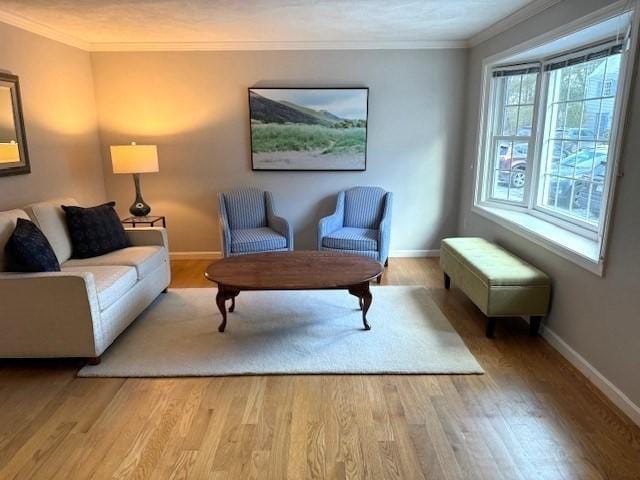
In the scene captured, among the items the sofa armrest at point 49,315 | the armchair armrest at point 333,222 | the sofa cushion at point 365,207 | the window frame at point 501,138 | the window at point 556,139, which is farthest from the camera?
the sofa cushion at point 365,207

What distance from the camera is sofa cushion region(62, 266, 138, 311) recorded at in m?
2.88

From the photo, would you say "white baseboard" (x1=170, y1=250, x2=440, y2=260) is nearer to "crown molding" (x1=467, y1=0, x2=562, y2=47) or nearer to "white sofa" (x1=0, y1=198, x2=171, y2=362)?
"white sofa" (x1=0, y1=198, x2=171, y2=362)

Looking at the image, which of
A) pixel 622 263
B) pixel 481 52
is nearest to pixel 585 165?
pixel 622 263

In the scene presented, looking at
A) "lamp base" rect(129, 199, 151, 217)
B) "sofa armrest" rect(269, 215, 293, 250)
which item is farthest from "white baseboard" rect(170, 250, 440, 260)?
"sofa armrest" rect(269, 215, 293, 250)

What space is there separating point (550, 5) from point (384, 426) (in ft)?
9.78

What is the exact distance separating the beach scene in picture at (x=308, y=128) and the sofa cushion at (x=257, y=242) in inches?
35.6

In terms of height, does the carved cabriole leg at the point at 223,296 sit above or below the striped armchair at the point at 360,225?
below

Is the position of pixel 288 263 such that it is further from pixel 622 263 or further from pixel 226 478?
pixel 622 263

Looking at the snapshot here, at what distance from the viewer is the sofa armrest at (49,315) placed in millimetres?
2676

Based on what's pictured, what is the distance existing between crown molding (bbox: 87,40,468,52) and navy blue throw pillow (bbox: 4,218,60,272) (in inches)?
102

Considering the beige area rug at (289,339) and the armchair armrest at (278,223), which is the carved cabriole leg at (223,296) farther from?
the armchair armrest at (278,223)

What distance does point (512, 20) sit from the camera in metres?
3.64

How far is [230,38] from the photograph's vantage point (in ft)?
14.8

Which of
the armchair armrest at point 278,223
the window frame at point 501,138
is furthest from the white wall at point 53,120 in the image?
the window frame at point 501,138
